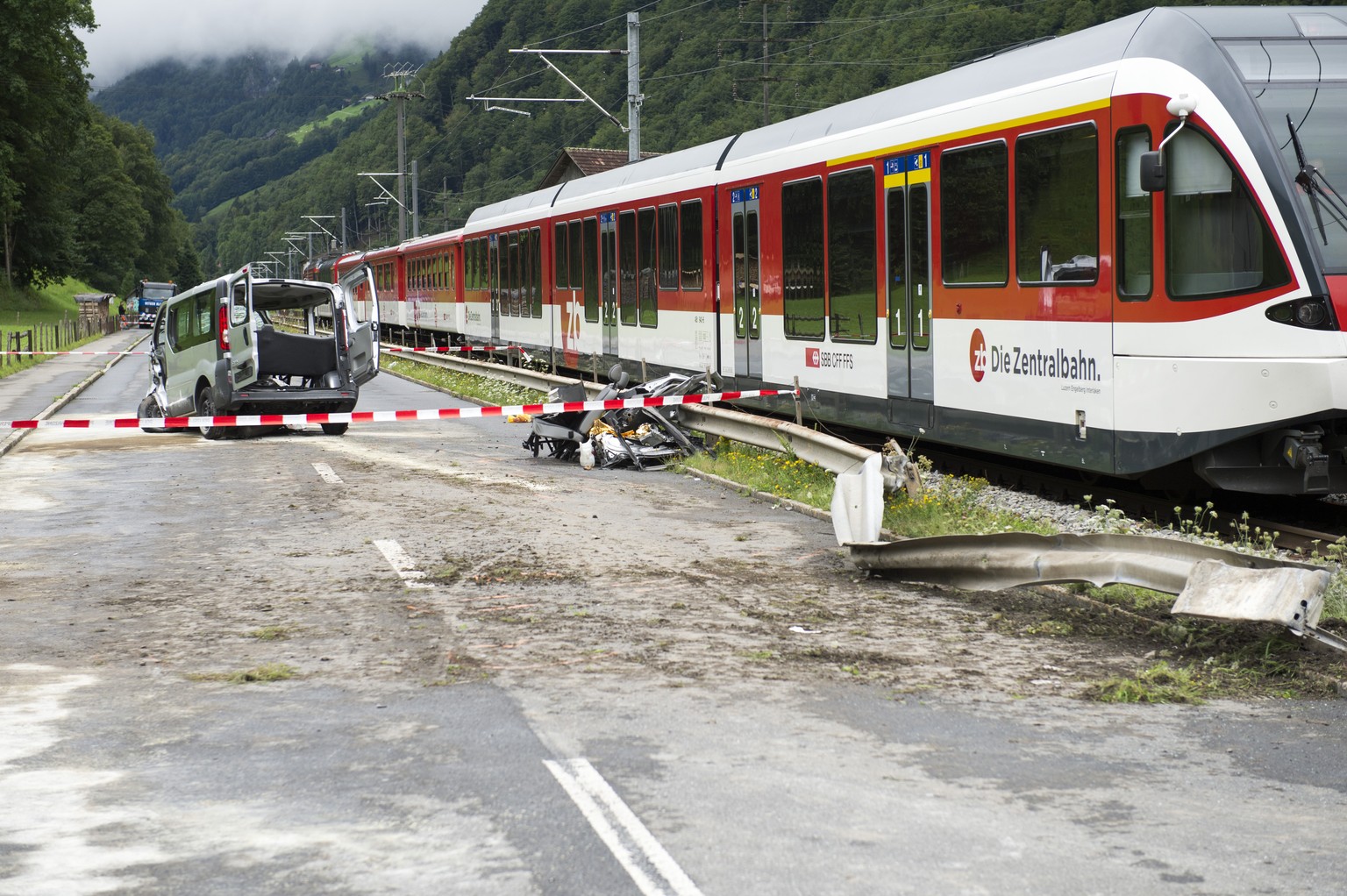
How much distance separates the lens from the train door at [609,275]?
24.8m

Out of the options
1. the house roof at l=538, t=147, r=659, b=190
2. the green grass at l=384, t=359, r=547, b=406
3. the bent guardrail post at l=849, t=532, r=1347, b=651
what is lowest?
the bent guardrail post at l=849, t=532, r=1347, b=651

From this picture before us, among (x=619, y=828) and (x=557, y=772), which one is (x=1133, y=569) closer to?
(x=557, y=772)

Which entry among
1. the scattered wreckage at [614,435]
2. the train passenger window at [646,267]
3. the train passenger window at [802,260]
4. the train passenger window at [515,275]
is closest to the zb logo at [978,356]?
the train passenger window at [802,260]

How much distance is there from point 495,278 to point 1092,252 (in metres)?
25.2

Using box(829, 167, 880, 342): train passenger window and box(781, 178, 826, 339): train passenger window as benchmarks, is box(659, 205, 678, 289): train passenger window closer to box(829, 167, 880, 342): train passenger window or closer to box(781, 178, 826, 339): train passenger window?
box(781, 178, 826, 339): train passenger window

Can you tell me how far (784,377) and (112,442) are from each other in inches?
326

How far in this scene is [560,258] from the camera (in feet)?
93.6

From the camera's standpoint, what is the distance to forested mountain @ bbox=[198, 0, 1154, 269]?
2773 inches

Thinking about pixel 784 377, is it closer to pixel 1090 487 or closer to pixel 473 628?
pixel 1090 487

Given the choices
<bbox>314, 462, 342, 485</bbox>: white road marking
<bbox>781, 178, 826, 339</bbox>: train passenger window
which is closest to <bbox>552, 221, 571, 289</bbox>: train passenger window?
<bbox>781, 178, 826, 339</bbox>: train passenger window

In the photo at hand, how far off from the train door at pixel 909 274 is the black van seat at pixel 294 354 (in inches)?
363

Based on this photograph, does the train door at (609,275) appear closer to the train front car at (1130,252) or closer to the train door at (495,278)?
the train door at (495,278)

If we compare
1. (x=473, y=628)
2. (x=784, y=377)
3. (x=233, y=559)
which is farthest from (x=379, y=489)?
(x=473, y=628)

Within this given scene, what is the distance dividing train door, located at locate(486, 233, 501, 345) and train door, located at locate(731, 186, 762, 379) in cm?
1629
